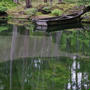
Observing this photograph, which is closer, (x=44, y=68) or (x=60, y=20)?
(x=44, y=68)

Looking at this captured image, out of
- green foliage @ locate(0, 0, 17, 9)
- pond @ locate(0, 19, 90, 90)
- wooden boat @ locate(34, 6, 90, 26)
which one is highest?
green foliage @ locate(0, 0, 17, 9)

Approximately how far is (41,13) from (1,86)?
22156mm

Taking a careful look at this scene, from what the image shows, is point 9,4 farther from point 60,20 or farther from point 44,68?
point 44,68

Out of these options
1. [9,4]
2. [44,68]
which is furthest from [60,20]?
[44,68]

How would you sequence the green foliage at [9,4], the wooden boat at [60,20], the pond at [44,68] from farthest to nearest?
the green foliage at [9,4] → the wooden boat at [60,20] → the pond at [44,68]

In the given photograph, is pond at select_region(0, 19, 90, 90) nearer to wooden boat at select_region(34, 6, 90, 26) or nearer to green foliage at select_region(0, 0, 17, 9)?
wooden boat at select_region(34, 6, 90, 26)

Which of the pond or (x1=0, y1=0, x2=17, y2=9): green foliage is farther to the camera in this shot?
(x1=0, y1=0, x2=17, y2=9): green foliage

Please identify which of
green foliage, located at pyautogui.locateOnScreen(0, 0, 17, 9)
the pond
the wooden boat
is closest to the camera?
the pond

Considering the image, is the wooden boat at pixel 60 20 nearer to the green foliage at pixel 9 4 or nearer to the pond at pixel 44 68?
the pond at pixel 44 68

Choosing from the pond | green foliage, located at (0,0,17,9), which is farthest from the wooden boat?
green foliage, located at (0,0,17,9)

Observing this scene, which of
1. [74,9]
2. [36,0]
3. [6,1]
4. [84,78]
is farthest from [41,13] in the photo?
[84,78]

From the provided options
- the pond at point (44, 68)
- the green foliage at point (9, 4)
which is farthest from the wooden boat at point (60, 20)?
the green foliage at point (9, 4)

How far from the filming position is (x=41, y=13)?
90.9 ft

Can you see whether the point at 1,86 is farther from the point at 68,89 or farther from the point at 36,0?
the point at 36,0
